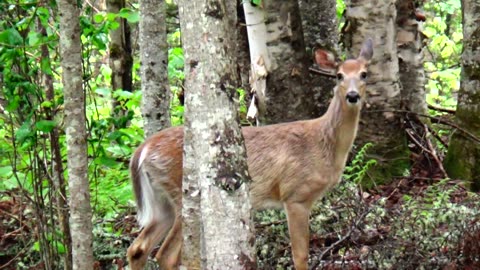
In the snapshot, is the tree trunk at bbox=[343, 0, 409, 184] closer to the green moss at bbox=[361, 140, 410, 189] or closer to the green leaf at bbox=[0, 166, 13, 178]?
the green moss at bbox=[361, 140, 410, 189]

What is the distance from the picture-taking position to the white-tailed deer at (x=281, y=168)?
6980 mm

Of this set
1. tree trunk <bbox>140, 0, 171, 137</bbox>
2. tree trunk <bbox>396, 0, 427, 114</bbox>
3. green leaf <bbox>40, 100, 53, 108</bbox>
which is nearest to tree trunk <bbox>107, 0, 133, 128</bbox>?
tree trunk <bbox>140, 0, 171, 137</bbox>

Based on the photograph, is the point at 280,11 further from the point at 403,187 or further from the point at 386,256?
the point at 386,256

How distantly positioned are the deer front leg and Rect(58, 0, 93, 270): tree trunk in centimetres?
171

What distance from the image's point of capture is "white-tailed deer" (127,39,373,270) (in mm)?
6980

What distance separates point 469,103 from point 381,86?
3.44ft

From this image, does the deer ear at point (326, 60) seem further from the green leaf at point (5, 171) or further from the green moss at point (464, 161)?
the green leaf at point (5, 171)

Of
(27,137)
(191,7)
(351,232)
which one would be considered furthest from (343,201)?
(191,7)

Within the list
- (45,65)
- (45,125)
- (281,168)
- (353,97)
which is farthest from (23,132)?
(353,97)

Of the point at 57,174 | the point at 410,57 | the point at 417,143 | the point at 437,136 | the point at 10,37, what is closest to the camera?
the point at 10,37

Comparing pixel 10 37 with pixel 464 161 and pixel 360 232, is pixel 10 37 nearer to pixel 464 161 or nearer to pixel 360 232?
pixel 360 232

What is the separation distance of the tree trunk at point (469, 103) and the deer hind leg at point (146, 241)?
129 inches

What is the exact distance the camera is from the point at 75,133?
5.96 metres

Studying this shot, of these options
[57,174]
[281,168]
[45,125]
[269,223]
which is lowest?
[269,223]
